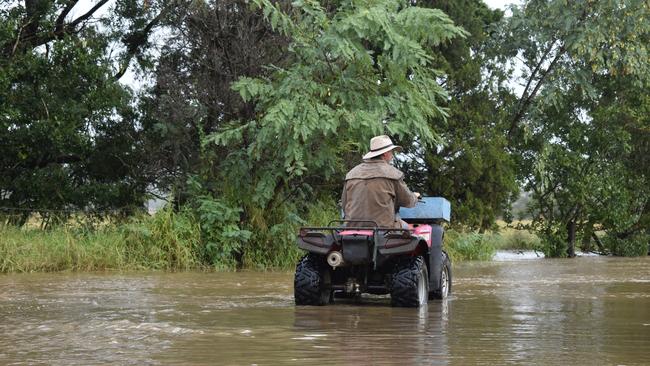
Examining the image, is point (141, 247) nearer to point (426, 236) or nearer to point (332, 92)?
point (332, 92)

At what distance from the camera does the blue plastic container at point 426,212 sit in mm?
11867

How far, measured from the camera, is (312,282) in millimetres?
10766

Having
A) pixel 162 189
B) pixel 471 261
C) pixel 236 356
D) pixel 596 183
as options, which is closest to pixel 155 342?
pixel 236 356

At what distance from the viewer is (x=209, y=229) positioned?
19.0 metres

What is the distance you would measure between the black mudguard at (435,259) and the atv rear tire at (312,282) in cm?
121

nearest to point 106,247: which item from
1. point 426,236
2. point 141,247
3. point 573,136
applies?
point 141,247

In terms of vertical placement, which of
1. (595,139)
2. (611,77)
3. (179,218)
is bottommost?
(179,218)

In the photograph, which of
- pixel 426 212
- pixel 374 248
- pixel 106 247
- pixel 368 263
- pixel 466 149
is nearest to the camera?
pixel 374 248

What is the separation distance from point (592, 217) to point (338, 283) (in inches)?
750

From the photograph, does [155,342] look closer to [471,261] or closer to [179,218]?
[179,218]

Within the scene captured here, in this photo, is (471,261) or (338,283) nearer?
(338,283)

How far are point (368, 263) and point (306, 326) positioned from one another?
1.85m

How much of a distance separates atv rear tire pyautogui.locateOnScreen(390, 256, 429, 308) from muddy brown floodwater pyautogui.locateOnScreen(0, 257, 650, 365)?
165mm

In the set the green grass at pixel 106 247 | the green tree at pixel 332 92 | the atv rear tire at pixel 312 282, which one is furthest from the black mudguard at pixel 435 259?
the green grass at pixel 106 247
